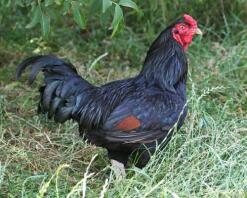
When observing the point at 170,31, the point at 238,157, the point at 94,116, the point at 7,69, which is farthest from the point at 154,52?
the point at 7,69

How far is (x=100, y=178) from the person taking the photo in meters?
4.39

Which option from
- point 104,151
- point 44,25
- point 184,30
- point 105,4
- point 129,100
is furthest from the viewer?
point 104,151

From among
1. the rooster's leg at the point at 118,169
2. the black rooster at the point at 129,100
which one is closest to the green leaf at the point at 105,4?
the black rooster at the point at 129,100

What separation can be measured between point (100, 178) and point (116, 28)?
119 cm

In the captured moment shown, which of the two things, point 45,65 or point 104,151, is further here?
point 104,151

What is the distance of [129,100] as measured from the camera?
4.12m

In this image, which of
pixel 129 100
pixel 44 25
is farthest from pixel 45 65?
pixel 129 100

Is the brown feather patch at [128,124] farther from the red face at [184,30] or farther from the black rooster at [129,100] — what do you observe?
the red face at [184,30]

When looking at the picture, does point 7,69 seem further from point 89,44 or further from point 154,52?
point 154,52

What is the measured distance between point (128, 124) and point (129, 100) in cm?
20

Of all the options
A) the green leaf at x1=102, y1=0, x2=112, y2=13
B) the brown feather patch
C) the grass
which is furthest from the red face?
the green leaf at x1=102, y1=0, x2=112, y2=13

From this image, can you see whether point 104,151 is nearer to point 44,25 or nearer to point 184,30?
point 184,30

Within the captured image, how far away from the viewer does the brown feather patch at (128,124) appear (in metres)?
3.98

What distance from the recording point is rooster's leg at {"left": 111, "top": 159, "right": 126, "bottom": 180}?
4.05 m
